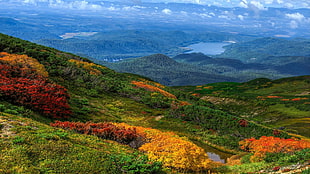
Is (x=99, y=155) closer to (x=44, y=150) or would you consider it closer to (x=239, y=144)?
(x=44, y=150)

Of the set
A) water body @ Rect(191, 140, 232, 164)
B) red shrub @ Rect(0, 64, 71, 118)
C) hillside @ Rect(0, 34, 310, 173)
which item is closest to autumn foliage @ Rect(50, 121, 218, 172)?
hillside @ Rect(0, 34, 310, 173)

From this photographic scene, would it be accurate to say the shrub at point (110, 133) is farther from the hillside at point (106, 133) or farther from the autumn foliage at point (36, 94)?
the autumn foliage at point (36, 94)

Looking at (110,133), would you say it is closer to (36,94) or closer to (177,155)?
(177,155)

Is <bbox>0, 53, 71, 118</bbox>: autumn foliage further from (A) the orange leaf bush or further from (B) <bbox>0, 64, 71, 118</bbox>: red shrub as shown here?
(A) the orange leaf bush

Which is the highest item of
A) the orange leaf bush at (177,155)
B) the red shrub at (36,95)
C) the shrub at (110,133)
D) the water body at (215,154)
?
the red shrub at (36,95)

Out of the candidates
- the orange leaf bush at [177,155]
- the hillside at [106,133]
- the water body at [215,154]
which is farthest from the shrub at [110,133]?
the water body at [215,154]

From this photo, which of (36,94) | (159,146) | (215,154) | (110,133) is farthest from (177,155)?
(36,94)

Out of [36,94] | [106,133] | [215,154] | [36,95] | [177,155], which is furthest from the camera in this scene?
[215,154]

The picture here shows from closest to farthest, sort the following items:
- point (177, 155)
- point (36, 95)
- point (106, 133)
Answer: point (177, 155) → point (106, 133) → point (36, 95)

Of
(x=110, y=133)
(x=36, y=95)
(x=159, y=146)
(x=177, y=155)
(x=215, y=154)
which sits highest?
(x=36, y=95)
